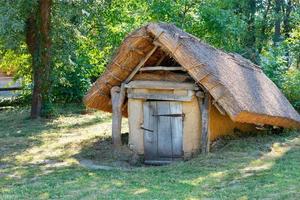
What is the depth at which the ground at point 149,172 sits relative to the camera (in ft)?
23.1

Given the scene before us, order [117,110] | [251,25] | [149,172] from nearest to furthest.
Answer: [149,172]
[117,110]
[251,25]

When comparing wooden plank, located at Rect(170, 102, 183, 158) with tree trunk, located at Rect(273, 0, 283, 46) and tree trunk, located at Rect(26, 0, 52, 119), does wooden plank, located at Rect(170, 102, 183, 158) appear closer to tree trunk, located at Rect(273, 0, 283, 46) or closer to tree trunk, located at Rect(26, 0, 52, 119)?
tree trunk, located at Rect(26, 0, 52, 119)

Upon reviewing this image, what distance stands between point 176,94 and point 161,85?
15.0 inches

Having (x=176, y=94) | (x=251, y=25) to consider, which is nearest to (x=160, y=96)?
(x=176, y=94)

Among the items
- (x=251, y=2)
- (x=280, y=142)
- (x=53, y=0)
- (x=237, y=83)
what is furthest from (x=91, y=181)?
(x=251, y=2)

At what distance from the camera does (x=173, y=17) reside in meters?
18.7

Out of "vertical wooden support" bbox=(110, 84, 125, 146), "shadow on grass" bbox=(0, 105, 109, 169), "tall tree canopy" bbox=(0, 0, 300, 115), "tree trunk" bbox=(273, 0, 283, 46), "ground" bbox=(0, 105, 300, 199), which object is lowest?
"ground" bbox=(0, 105, 300, 199)

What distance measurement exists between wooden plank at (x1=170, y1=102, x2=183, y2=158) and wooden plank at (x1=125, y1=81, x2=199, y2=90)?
13.7 inches

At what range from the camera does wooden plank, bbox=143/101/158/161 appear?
1050cm

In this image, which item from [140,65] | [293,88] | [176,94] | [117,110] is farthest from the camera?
[293,88]

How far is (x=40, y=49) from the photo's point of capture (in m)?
15.8

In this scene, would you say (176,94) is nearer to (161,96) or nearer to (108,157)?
(161,96)

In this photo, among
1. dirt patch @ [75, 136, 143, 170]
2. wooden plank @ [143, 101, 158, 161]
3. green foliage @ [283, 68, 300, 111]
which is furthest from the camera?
green foliage @ [283, 68, 300, 111]

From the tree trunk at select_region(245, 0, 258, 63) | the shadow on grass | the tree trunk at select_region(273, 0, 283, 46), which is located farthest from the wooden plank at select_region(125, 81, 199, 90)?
the tree trunk at select_region(273, 0, 283, 46)
